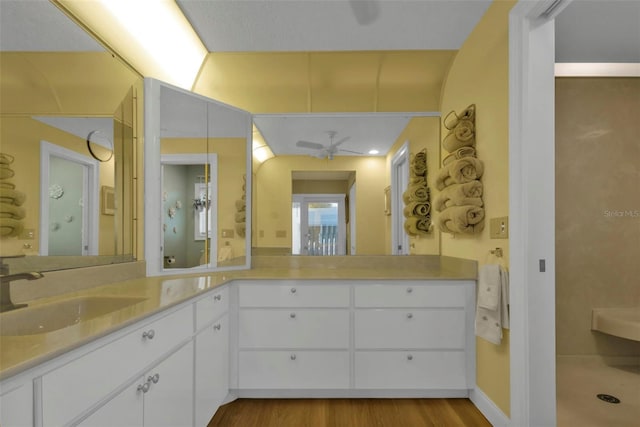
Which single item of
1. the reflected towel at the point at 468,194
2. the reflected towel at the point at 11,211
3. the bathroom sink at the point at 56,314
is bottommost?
the bathroom sink at the point at 56,314

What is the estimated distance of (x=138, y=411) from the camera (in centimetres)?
114

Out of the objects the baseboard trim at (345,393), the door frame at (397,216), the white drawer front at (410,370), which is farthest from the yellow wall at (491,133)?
the door frame at (397,216)

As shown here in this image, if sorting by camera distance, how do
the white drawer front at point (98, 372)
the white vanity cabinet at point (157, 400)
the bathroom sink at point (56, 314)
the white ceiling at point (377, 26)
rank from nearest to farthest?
the white drawer front at point (98, 372)
the white vanity cabinet at point (157, 400)
the bathroom sink at point (56, 314)
the white ceiling at point (377, 26)

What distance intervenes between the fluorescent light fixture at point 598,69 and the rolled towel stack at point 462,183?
124 cm

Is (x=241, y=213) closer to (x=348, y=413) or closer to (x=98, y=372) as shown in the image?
(x=348, y=413)

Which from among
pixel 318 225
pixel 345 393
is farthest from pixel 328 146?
pixel 345 393

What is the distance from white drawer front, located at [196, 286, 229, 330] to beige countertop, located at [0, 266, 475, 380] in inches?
2.5

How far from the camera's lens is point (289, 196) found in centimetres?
277

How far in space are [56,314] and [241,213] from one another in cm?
149

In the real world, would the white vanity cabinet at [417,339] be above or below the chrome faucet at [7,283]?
below

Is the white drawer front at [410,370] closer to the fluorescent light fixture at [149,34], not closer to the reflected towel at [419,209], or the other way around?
the reflected towel at [419,209]

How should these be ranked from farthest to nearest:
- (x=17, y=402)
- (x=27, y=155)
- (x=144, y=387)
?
(x=27, y=155), (x=144, y=387), (x=17, y=402)

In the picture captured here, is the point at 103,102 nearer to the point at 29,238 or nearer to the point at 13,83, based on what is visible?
the point at 13,83

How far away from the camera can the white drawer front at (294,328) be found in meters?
2.19
